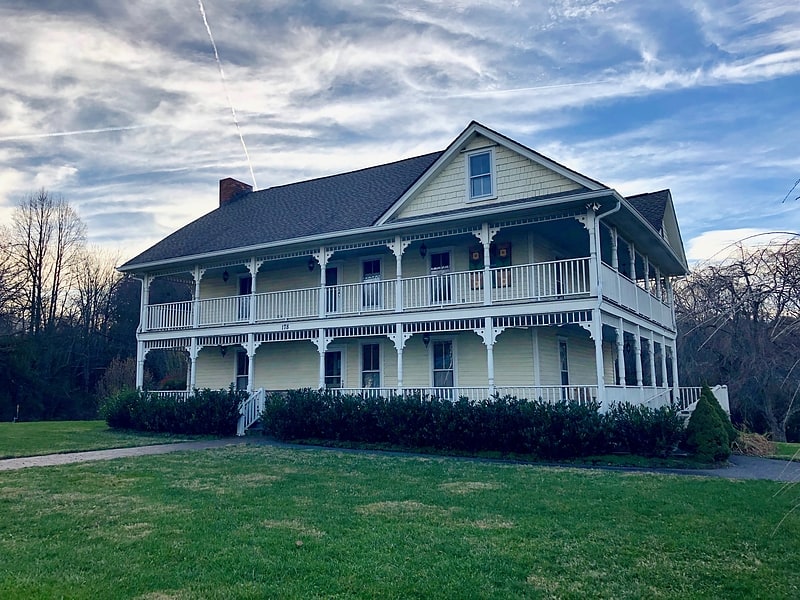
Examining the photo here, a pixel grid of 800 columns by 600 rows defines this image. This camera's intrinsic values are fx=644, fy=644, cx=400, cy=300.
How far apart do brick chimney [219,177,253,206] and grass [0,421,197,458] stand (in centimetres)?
1143

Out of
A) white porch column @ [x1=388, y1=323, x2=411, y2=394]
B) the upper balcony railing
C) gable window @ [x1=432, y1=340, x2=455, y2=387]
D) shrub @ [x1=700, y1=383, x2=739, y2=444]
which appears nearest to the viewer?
shrub @ [x1=700, y1=383, x2=739, y2=444]

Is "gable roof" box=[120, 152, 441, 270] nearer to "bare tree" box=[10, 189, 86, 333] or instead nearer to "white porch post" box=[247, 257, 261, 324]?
"white porch post" box=[247, 257, 261, 324]

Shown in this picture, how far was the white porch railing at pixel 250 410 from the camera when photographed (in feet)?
63.6

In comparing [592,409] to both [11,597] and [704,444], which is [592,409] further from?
[11,597]

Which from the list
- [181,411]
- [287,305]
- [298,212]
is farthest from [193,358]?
[298,212]

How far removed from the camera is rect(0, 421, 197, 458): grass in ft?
48.6

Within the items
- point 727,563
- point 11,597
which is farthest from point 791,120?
point 11,597

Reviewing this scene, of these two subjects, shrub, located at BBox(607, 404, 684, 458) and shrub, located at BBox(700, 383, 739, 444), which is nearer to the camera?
shrub, located at BBox(607, 404, 684, 458)

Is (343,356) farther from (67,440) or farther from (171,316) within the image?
(67,440)

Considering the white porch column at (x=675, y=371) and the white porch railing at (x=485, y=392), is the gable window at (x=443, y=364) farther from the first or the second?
the white porch column at (x=675, y=371)

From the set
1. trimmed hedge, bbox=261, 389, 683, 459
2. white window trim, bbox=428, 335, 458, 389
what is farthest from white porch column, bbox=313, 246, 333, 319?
white window trim, bbox=428, 335, 458, 389

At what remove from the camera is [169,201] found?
78.2 ft

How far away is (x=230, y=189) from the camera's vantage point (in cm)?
2850

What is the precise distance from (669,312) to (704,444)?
35.5 feet
